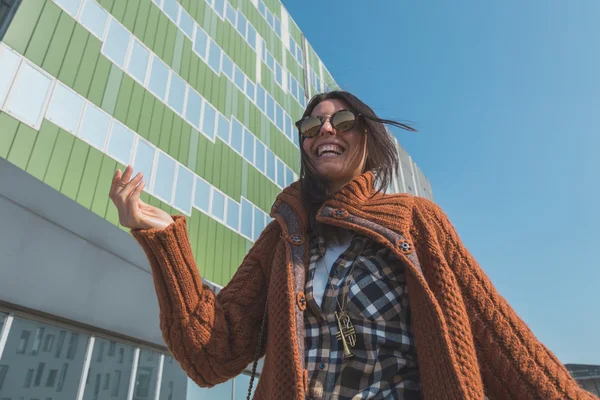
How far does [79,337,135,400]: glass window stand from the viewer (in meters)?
6.80

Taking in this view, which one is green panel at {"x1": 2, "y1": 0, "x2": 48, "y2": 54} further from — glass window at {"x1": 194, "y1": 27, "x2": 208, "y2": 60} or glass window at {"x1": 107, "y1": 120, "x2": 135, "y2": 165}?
glass window at {"x1": 194, "y1": 27, "x2": 208, "y2": 60}

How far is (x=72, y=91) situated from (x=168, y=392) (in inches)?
259

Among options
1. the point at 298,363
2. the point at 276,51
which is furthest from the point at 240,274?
the point at 276,51

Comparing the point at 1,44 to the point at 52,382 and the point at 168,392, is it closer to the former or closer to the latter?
the point at 52,382

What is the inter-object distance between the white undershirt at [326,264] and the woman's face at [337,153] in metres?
0.32

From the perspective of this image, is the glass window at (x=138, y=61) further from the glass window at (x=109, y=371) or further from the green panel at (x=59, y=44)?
the glass window at (x=109, y=371)

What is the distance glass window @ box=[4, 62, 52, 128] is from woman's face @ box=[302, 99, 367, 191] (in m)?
6.48

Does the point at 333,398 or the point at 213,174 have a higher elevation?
the point at 213,174

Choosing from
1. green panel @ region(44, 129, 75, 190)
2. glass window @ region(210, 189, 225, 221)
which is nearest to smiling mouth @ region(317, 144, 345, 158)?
green panel @ region(44, 129, 75, 190)

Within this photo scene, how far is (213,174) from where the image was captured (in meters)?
11.0

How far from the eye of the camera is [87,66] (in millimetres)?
7949

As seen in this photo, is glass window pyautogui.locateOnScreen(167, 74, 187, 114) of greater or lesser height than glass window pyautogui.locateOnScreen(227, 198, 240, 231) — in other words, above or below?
above

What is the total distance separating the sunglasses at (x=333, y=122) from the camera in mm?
1785

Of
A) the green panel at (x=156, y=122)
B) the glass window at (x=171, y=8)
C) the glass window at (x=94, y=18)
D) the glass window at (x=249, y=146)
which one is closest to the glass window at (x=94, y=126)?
the green panel at (x=156, y=122)
